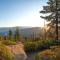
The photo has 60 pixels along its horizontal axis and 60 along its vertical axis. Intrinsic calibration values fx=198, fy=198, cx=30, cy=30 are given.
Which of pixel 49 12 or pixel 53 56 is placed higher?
pixel 49 12

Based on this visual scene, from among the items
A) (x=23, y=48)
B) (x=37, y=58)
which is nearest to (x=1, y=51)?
(x=37, y=58)

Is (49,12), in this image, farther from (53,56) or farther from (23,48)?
(53,56)

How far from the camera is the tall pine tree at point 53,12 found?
59.9 feet

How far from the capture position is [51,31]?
18953 mm

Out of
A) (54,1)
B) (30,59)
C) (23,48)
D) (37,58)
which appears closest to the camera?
(37,58)

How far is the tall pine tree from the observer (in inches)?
719

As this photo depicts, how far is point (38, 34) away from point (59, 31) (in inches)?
81.7

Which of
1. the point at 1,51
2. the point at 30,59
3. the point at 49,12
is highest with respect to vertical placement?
the point at 49,12

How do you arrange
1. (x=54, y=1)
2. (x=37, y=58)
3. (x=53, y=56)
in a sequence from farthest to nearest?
(x=54, y=1)
(x=37, y=58)
(x=53, y=56)

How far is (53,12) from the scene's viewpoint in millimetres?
18562

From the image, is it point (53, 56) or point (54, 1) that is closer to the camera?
point (53, 56)

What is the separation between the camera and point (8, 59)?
866cm

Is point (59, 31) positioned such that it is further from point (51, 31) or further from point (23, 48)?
point (23, 48)

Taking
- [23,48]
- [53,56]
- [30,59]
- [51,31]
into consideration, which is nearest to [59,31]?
[51,31]
